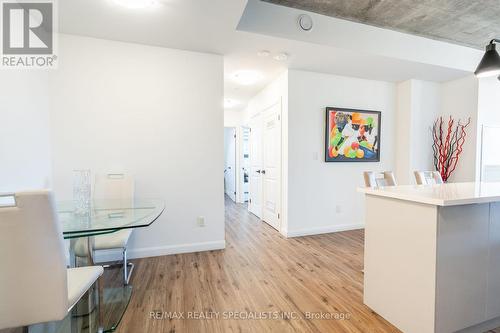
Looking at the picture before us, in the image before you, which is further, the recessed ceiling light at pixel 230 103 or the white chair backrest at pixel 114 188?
the recessed ceiling light at pixel 230 103

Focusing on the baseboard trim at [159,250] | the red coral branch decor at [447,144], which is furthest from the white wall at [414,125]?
the baseboard trim at [159,250]

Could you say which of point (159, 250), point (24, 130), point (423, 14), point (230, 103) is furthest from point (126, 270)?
point (423, 14)

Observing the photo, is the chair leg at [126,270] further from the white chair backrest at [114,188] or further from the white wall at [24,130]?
the white wall at [24,130]

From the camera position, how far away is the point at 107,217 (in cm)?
159

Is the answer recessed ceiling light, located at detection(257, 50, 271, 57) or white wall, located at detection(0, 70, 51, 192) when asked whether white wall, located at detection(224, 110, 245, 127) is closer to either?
recessed ceiling light, located at detection(257, 50, 271, 57)

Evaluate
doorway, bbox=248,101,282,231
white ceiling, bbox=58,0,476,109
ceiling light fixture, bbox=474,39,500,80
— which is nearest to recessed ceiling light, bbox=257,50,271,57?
white ceiling, bbox=58,0,476,109

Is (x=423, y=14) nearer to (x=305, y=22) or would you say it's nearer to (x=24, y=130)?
(x=305, y=22)

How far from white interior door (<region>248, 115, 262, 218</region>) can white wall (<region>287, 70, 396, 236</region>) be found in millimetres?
1153

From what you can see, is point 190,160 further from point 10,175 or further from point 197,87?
point 10,175

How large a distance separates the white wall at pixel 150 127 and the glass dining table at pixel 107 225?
59cm

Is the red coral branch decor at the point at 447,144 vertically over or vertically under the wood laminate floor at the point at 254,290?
over

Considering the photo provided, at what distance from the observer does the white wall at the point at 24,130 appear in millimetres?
1748

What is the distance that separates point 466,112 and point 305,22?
3.12m

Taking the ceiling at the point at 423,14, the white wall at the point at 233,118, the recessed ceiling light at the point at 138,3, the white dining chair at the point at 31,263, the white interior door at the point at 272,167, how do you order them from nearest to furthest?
the white dining chair at the point at 31,263
the recessed ceiling light at the point at 138,3
the ceiling at the point at 423,14
the white interior door at the point at 272,167
the white wall at the point at 233,118
